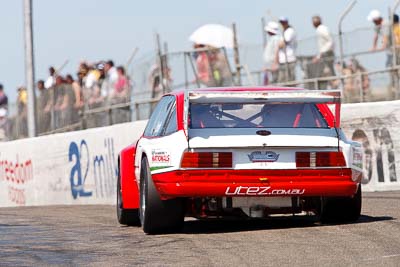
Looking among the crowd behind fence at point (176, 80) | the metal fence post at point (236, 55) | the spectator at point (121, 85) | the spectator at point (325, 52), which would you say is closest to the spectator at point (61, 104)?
the crowd behind fence at point (176, 80)

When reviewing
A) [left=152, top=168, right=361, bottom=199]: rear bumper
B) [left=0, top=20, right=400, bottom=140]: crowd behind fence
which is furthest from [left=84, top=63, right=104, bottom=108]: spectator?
[left=152, top=168, right=361, bottom=199]: rear bumper

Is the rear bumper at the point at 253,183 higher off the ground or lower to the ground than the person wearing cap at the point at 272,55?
lower

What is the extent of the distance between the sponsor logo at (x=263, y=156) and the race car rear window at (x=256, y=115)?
42 cm

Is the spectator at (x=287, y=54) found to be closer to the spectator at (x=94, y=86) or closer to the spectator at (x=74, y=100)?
the spectator at (x=94, y=86)

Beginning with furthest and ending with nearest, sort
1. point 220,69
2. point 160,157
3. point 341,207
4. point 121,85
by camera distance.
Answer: point 121,85 < point 220,69 < point 341,207 < point 160,157

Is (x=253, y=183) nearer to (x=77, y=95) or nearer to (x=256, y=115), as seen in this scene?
(x=256, y=115)

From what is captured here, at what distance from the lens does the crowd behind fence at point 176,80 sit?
19.0 m

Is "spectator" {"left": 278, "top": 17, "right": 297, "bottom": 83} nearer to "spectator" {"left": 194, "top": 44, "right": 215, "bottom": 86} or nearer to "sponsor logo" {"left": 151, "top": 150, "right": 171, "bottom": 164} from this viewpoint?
"spectator" {"left": 194, "top": 44, "right": 215, "bottom": 86}

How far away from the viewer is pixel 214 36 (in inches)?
876

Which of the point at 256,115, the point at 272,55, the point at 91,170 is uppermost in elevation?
the point at 272,55

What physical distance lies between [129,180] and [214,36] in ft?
33.1

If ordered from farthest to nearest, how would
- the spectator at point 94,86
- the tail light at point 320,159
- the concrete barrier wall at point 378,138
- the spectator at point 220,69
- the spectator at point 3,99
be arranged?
the spectator at point 3,99 → the spectator at point 94,86 → the spectator at point 220,69 → the concrete barrier wall at point 378,138 → the tail light at point 320,159

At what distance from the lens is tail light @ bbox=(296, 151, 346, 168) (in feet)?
34.7

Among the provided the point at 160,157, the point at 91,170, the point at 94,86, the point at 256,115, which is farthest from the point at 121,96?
the point at 160,157
